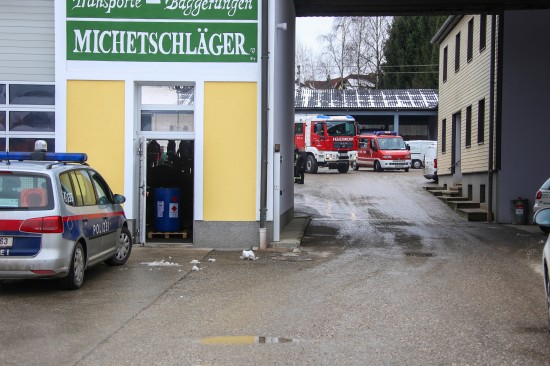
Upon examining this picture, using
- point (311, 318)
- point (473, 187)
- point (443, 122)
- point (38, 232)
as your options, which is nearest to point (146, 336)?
point (311, 318)

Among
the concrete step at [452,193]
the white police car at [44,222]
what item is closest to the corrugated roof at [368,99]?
the concrete step at [452,193]

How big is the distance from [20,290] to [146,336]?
3.31m

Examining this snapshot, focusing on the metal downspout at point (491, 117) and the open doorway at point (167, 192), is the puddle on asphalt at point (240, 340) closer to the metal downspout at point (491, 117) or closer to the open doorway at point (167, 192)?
the open doorway at point (167, 192)

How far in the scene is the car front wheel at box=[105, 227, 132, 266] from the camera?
11625 mm

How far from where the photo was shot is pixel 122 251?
464 inches

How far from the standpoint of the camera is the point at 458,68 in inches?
1120

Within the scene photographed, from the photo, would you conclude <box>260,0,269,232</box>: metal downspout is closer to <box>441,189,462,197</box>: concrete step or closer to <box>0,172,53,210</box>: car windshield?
<box>0,172,53,210</box>: car windshield

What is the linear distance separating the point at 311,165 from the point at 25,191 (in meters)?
30.8

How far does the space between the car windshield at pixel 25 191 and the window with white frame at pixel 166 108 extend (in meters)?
5.56

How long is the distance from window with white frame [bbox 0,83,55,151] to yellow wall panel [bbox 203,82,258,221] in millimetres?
3372

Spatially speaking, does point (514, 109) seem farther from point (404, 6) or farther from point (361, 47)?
point (361, 47)

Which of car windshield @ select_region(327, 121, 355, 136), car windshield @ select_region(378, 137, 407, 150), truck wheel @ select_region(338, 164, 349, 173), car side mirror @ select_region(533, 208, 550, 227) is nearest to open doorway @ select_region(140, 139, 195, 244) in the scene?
car side mirror @ select_region(533, 208, 550, 227)

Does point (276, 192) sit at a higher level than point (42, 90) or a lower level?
lower

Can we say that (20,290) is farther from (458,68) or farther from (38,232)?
(458,68)
